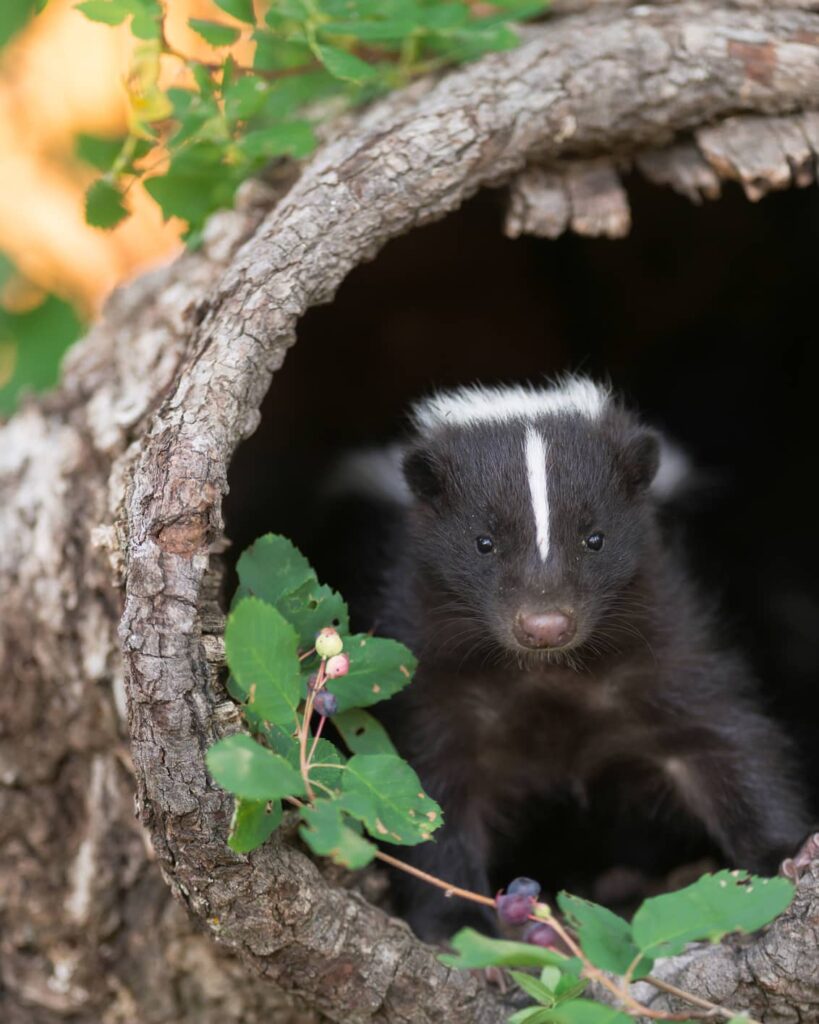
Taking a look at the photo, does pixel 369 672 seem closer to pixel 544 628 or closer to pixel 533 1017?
pixel 544 628

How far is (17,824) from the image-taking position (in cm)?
367

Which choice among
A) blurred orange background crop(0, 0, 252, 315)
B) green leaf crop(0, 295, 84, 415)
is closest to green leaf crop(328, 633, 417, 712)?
green leaf crop(0, 295, 84, 415)

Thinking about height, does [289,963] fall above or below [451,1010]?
above

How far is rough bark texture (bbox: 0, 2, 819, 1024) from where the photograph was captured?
3.11m

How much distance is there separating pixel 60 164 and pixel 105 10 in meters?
3.39

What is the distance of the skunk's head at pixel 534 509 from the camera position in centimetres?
301

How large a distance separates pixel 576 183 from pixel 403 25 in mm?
679

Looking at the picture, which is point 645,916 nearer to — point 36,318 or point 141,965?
point 141,965

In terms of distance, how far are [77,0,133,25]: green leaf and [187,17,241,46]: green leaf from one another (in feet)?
0.77

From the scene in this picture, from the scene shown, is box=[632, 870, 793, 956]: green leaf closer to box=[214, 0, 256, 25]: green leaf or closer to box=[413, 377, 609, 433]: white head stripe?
box=[413, 377, 609, 433]: white head stripe

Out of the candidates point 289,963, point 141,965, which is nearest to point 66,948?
point 141,965

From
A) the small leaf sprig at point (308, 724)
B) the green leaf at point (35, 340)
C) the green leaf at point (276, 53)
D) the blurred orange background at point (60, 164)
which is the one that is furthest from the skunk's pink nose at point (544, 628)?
the blurred orange background at point (60, 164)

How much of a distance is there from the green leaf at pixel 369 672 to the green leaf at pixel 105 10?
5.35ft

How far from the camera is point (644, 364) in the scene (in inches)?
210
